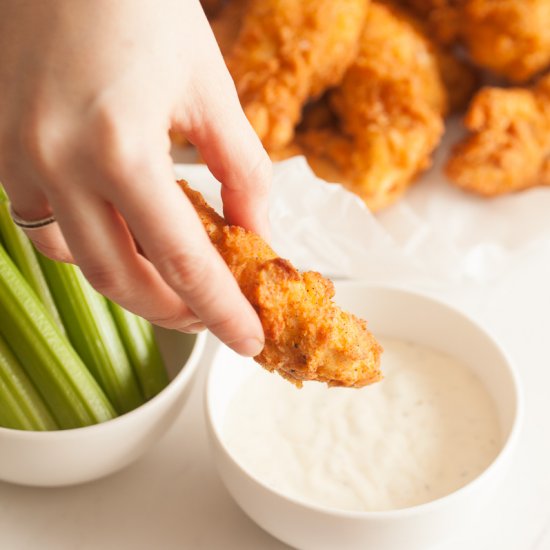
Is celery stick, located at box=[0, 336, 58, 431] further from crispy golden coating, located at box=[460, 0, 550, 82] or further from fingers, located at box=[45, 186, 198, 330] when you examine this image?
crispy golden coating, located at box=[460, 0, 550, 82]

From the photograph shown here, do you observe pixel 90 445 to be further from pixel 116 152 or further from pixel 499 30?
pixel 499 30

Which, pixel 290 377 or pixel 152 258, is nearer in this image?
pixel 152 258

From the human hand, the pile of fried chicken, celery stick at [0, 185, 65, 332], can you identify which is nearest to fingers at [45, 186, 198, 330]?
the human hand

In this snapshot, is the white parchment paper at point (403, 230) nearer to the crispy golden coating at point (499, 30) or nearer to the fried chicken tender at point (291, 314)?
the crispy golden coating at point (499, 30)

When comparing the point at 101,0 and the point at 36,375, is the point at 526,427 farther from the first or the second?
the point at 101,0

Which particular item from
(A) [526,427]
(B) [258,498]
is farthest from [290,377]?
(A) [526,427]

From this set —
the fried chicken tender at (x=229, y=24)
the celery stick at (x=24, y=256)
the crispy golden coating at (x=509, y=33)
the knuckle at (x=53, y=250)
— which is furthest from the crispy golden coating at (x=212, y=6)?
the knuckle at (x=53, y=250)
